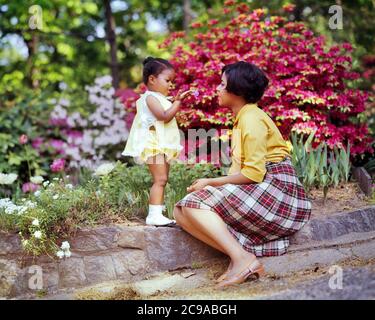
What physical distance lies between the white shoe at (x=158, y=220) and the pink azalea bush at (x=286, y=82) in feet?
3.56

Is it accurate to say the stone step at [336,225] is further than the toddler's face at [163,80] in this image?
No

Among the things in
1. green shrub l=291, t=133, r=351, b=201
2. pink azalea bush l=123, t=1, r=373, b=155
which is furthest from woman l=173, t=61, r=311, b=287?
pink azalea bush l=123, t=1, r=373, b=155

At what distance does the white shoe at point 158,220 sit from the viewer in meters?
3.90

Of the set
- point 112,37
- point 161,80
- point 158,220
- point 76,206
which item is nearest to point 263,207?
point 158,220

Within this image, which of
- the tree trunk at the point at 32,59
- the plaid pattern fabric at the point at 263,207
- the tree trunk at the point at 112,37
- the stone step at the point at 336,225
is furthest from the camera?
the tree trunk at the point at 32,59

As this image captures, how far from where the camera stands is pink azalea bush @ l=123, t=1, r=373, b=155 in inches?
189

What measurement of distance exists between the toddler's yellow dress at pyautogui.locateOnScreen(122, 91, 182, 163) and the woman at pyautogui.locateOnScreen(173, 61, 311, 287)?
0.47 m

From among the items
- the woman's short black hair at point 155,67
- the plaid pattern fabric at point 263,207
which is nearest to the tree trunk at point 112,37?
the woman's short black hair at point 155,67

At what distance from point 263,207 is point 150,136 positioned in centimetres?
99

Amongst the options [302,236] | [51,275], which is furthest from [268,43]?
[51,275]

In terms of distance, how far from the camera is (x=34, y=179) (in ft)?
14.8

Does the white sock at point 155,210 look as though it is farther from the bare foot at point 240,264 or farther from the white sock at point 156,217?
the bare foot at point 240,264

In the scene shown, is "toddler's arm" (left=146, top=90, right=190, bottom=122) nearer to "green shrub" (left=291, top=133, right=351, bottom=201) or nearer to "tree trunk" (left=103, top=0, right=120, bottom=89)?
"green shrub" (left=291, top=133, right=351, bottom=201)
